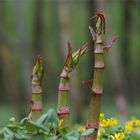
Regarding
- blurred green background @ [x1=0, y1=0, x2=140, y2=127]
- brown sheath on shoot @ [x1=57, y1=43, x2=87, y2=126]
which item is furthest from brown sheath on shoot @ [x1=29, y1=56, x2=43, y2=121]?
blurred green background @ [x1=0, y1=0, x2=140, y2=127]

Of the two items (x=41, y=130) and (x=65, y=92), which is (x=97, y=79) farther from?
(x=41, y=130)

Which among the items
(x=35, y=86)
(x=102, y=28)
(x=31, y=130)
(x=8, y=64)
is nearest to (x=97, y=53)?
(x=102, y=28)

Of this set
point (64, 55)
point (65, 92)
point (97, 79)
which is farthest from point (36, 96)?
point (64, 55)

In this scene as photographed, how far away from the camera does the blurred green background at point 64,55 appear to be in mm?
9562

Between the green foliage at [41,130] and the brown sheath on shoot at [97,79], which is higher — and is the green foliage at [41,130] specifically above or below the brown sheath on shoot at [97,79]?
below

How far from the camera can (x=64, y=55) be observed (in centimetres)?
993

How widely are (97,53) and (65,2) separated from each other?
815cm

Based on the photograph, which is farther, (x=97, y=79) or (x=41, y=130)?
(x=97, y=79)

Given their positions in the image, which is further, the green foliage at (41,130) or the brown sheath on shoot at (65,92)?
the brown sheath on shoot at (65,92)

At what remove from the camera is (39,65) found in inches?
79.0


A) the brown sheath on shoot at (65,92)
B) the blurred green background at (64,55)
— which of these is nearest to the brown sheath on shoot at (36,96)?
the brown sheath on shoot at (65,92)

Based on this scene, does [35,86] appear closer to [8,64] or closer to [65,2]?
[65,2]

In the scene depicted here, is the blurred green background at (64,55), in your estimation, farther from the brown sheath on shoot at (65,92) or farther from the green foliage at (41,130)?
the green foliage at (41,130)

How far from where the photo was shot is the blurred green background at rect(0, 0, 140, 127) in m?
9.56
